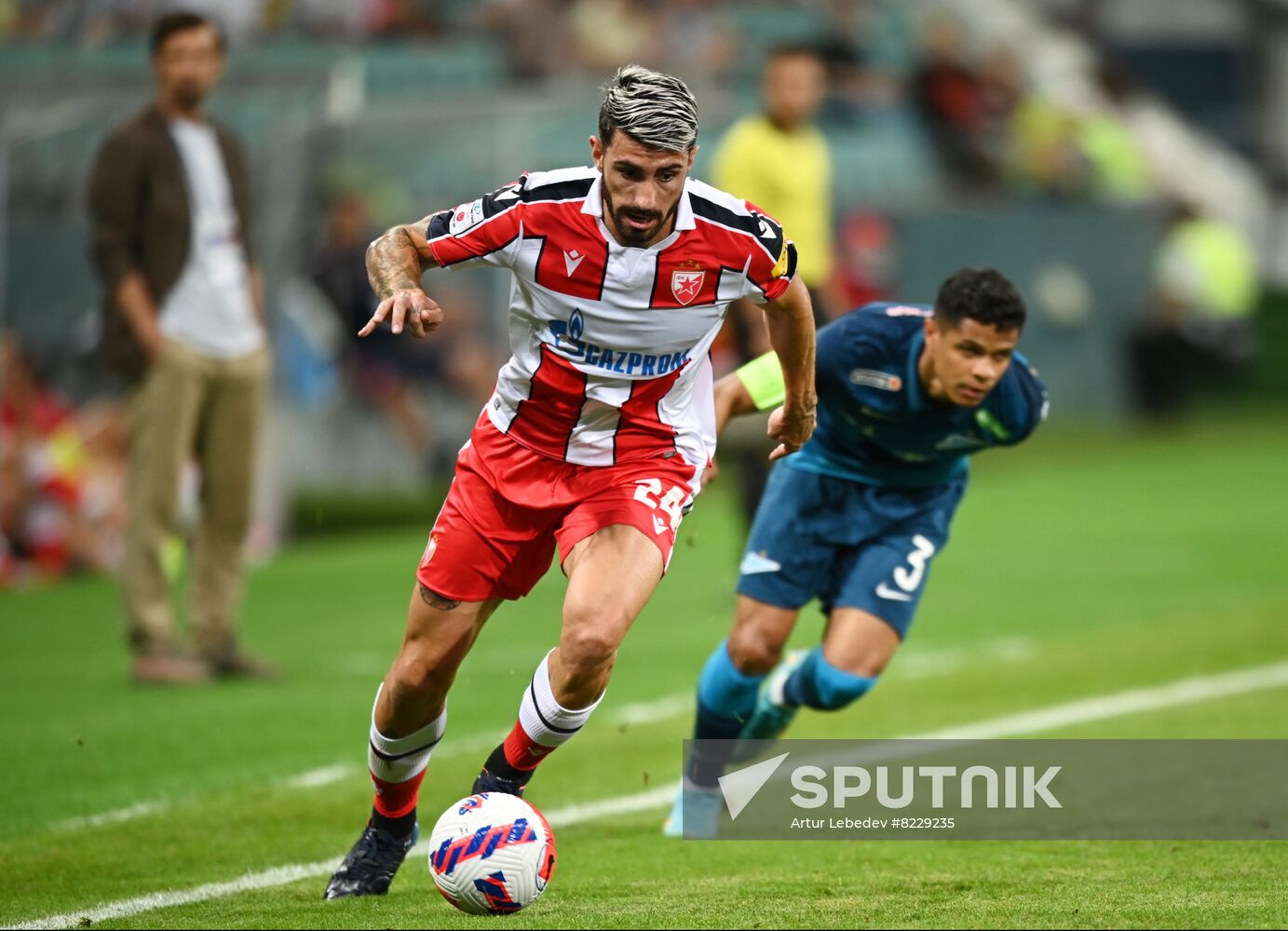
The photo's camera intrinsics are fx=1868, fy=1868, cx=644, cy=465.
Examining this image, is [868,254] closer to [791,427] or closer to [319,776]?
[319,776]

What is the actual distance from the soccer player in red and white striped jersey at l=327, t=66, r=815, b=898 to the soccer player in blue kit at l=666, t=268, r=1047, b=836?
920 mm

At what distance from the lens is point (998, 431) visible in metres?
6.69

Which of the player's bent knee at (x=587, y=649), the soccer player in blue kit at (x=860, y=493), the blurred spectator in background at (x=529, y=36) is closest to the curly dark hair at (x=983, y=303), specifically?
the soccer player in blue kit at (x=860, y=493)

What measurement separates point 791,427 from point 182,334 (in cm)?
481

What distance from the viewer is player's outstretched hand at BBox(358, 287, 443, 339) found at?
4824mm

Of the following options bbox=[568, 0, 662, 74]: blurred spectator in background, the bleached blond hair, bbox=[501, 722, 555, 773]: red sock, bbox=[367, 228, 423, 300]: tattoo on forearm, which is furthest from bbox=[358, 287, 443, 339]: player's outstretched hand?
bbox=[568, 0, 662, 74]: blurred spectator in background

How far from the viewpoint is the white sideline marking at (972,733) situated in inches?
212

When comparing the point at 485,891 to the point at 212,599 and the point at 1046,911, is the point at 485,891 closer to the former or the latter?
the point at 1046,911

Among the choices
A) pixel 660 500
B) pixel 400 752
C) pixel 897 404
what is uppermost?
pixel 660 500

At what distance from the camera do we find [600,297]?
17.6 feet

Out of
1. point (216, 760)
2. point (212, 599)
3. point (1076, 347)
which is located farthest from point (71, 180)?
point (1076, 347)

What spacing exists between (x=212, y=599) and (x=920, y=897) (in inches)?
211

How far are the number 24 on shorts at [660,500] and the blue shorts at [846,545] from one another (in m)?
1.23

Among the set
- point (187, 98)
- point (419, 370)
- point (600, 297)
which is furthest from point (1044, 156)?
point (600, 297)
